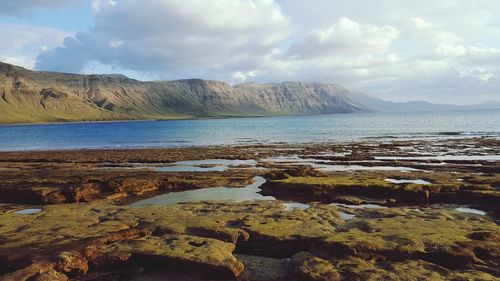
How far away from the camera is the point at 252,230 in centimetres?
1811

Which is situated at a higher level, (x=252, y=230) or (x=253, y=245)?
(x=252, y=230)

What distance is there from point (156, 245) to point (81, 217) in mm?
7752

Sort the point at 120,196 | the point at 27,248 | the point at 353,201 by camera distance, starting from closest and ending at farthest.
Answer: the point at 27,248
the point at 353,201
the point at 120,196

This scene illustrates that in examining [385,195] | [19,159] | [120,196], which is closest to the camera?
[385,195]

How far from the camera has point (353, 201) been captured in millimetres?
25922

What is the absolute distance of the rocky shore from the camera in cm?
1419

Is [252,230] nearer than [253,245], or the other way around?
[253,245]

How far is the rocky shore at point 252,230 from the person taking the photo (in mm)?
14188

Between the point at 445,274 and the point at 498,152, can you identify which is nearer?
the point at 445,274

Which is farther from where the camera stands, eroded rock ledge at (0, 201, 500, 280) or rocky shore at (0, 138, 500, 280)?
rocky shore at (0, 138, 500, 280)

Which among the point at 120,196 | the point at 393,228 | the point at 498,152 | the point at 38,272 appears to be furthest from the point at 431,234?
the point at 498,152

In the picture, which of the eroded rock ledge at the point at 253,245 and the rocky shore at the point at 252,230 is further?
the rocky shore at the point at 252,230

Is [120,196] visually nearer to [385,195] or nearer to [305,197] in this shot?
[305,197]

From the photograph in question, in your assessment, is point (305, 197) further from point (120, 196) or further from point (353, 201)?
point (120, 196)
